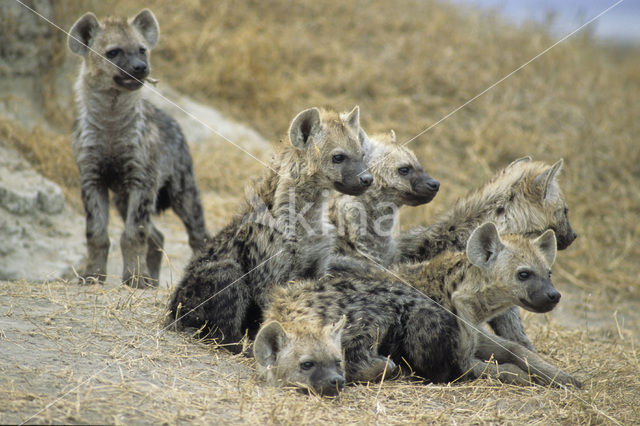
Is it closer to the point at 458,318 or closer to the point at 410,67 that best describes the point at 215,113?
the point at 410,67

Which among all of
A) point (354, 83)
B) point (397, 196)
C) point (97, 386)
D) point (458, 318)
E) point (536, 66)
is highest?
point (536, 66)

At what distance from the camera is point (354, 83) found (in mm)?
9305

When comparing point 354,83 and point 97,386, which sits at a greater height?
point 354,83

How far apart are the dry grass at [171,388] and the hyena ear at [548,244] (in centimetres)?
68

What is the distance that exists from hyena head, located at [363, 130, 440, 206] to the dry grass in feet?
4.31

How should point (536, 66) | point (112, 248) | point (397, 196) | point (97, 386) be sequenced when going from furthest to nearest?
point (536, 66)
point (112, 248)
point (397, 196)
point (97, 386)

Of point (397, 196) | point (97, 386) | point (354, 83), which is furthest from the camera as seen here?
point (354, 83)

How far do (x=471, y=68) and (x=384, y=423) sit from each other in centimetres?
738

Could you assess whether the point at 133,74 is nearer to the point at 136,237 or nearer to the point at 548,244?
the point at 136,237

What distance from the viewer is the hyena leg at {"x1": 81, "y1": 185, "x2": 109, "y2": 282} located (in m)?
4.89

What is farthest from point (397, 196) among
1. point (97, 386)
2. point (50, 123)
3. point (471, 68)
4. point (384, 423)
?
point (471, 68)

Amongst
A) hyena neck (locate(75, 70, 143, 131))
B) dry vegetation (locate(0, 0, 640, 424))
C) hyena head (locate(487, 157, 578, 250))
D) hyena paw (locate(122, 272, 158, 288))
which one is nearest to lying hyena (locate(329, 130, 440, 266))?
hyena head (locate(487, 157, 578, 250))

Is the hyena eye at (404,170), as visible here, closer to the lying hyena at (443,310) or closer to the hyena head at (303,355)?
the lying hyena at (443,310)

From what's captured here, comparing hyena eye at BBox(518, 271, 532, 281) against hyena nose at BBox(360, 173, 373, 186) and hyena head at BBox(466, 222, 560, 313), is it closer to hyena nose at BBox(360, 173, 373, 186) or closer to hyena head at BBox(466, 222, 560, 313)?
hyena head at BBox(466, 222, 560, 313)
